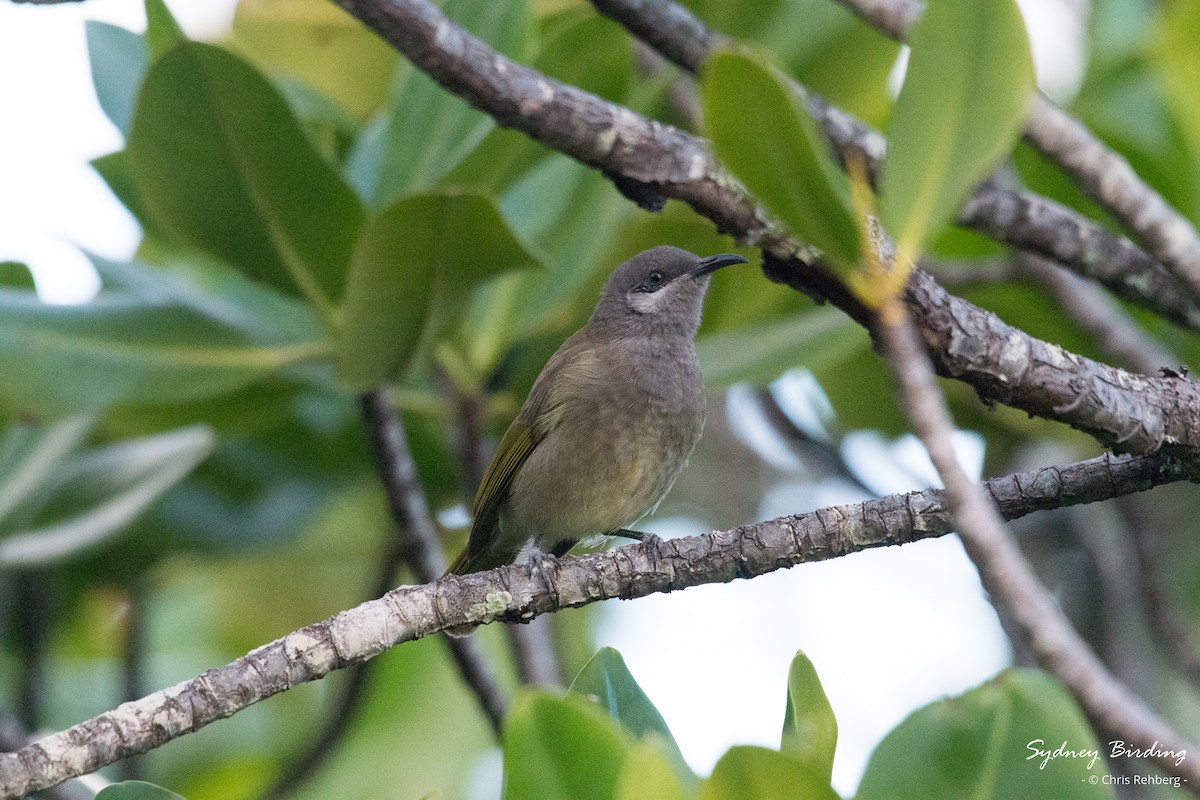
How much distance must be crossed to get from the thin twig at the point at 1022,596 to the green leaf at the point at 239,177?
109 inches

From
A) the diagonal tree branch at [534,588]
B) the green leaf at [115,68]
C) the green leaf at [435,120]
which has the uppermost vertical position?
the green leaf at [115,68]

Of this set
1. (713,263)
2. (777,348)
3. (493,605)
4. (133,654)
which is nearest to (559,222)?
(713,263)

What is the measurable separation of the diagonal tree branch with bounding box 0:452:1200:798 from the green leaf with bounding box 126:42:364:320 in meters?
1.78

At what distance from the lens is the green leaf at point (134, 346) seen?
4.47 meters

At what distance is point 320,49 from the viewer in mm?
5719

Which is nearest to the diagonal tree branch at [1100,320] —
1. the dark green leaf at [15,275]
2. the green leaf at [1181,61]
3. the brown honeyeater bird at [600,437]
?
the green leaf at [1181,61]

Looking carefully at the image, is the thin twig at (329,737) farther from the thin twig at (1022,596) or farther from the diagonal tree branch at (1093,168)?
the thin twig at (1022,596)

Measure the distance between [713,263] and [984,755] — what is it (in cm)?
304

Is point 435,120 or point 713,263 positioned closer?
point 435,120

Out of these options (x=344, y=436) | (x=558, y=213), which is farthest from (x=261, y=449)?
(x=558, y=213)

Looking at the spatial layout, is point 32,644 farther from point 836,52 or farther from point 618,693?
point 836,52

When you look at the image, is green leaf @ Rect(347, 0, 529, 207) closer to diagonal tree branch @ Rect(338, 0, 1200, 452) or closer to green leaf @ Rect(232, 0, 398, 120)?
green leaf @ Rect(232, 0, 398, 120)

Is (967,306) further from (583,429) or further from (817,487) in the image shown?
(817,487)

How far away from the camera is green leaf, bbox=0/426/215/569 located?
4711 mm
